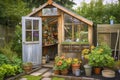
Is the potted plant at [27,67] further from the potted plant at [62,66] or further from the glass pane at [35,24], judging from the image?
the glass pane at [35,24]

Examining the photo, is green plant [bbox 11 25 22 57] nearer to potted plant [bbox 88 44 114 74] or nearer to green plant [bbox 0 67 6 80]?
green plant [bbox 0 67 6 80]

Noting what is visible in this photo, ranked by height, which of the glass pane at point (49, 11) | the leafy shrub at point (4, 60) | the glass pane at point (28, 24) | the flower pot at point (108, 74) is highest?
the glass pane at point (49, 11)

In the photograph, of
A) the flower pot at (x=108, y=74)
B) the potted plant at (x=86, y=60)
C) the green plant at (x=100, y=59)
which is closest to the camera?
the flower pot at (x=108, y=74)

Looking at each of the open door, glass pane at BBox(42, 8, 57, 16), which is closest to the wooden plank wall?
glass pane at BBox(42, 8, 57, 16)

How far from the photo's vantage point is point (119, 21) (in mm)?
10289

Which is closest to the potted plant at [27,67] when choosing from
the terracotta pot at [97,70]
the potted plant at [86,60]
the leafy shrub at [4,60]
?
the leafy shrub at [4,60]

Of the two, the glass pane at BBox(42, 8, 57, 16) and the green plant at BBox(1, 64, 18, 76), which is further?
the glass pane at BBox(42, 8, 57, 16)

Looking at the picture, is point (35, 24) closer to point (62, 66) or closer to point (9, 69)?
point (62, 66)

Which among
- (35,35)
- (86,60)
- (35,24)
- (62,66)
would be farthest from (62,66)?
(35,24)

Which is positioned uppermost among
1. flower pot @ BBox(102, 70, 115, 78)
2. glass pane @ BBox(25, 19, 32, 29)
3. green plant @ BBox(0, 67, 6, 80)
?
glass pane @ BBox(25, 19, 32, 29)

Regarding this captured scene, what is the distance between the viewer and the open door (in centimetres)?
721

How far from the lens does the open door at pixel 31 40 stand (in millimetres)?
7207

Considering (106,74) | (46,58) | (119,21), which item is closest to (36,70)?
(46,58)

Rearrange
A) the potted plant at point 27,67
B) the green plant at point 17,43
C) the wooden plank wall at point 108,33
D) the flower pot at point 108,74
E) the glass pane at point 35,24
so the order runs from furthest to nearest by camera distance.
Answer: the green plant at point 17,43
the wooden plank wall at point 108,33
the glass pane at point 35,24
the potted plant at point 27,67
the flower pot at point 108,74
